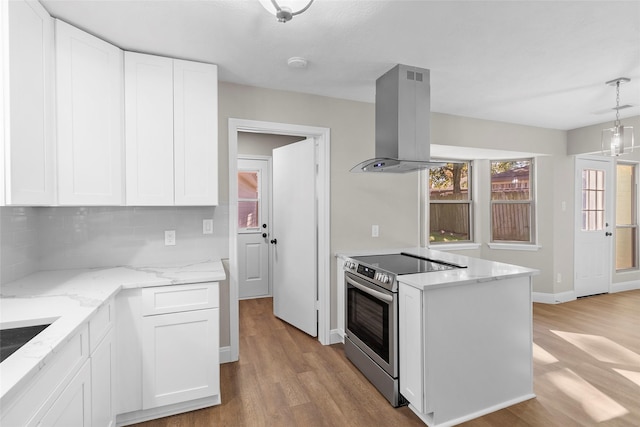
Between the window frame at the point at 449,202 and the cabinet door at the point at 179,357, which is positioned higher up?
the window frame at the point at 449,202

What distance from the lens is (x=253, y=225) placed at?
463 centimetres

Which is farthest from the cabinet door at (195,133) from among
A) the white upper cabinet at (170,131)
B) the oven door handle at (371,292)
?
the oven door handle at (371,292)

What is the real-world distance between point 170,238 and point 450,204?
385 centimetres

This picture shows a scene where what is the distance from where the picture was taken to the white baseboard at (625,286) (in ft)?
16.6

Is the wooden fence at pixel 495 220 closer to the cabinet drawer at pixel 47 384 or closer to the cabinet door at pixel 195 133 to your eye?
the cabinet door at pixel 195 133

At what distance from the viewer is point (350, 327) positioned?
2834mm

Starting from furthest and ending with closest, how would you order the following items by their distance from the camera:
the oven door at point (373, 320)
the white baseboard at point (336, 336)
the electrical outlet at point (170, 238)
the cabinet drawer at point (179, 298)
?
the white baseboard at point (336, 336), the electrical outlet at point (170, 238), the oven door at point (373, 320), the cabinet drawer at point (179, 298)

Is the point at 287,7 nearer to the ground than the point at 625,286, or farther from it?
farther from it

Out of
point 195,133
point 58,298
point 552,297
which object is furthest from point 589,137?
point 58,298

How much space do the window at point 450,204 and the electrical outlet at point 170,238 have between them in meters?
3.45

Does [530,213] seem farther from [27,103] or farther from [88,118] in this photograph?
[27,103]

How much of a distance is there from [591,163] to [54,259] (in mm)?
6746

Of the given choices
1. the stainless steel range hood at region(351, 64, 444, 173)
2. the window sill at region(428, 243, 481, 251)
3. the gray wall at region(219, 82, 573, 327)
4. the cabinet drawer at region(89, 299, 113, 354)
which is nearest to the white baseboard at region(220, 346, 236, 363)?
the gray wall at region(219, 82, 573, 327)

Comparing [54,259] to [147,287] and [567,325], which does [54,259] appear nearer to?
[147,287]
